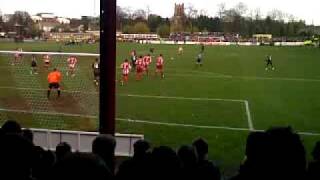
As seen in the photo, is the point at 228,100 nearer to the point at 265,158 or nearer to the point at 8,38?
the point at 8,38

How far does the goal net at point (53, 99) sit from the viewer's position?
1788cm

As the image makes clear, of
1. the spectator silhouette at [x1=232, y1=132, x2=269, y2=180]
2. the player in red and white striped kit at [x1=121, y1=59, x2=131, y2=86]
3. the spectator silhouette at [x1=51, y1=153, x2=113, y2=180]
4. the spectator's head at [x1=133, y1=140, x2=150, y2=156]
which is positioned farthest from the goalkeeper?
the spectator silhouette at [x1=51, y1=153, x2=113, y2=180]

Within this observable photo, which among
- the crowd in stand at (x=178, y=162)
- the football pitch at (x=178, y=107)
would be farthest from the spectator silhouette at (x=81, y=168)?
the football pitch at (x=178, y=107)

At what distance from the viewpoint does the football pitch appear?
17000 millimetres

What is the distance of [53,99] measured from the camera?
22859 mm

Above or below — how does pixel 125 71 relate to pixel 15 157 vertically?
below

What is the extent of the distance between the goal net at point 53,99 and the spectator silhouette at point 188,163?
9.76 metres

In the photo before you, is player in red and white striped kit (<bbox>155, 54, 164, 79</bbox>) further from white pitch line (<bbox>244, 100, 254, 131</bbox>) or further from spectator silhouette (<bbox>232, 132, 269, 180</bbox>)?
spectator silhouette (<bbox>232, 132, 269, 180</bbox>)

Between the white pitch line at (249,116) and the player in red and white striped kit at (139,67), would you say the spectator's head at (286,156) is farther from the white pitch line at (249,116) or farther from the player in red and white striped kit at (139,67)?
the player in red and white striped kit at (139,67)

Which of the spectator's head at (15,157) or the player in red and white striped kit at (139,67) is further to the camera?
the player in red and white striped kit at (139,67)

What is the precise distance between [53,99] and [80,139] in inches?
446

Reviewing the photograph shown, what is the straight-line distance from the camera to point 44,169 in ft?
16.5

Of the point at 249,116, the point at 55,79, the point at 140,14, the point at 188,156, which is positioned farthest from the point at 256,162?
the point at 140,14

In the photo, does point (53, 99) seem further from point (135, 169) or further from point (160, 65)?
point (135, 169)
